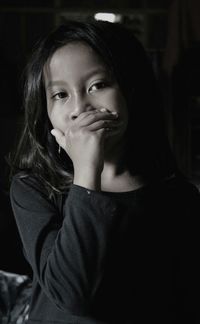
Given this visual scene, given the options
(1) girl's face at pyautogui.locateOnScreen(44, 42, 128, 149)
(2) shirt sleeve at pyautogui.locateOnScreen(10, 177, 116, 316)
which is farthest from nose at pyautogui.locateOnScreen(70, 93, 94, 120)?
(2) shirt sleeve at pyautogui.locateOnScreen(10, 177, 116, 316)

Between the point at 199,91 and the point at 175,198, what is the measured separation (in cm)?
199

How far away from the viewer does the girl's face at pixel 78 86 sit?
0.69 m

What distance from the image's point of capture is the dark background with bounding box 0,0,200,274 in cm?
260

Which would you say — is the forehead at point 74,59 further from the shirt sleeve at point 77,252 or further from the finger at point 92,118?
the shirt sleeve at point 77,252

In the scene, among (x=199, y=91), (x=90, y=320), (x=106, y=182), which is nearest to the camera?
(x=90, y=320)

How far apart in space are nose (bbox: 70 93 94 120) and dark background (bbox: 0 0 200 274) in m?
1.94

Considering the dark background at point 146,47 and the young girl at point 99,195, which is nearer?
the young girl at point 99,195

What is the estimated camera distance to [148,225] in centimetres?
74

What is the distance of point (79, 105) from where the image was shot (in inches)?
26.9

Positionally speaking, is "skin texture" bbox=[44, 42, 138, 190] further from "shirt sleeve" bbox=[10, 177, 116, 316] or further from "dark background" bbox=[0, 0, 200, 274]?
"dark background" bbox=[0, 0, 200, 274]

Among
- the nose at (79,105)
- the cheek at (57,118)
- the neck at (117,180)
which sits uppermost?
the nose at (79,105)

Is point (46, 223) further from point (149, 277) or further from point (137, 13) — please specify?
point (137, 13)

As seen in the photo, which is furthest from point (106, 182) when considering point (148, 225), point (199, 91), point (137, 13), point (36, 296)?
point (137, 13)

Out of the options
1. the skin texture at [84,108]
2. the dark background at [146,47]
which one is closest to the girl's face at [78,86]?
the skin texture at [84,108]
